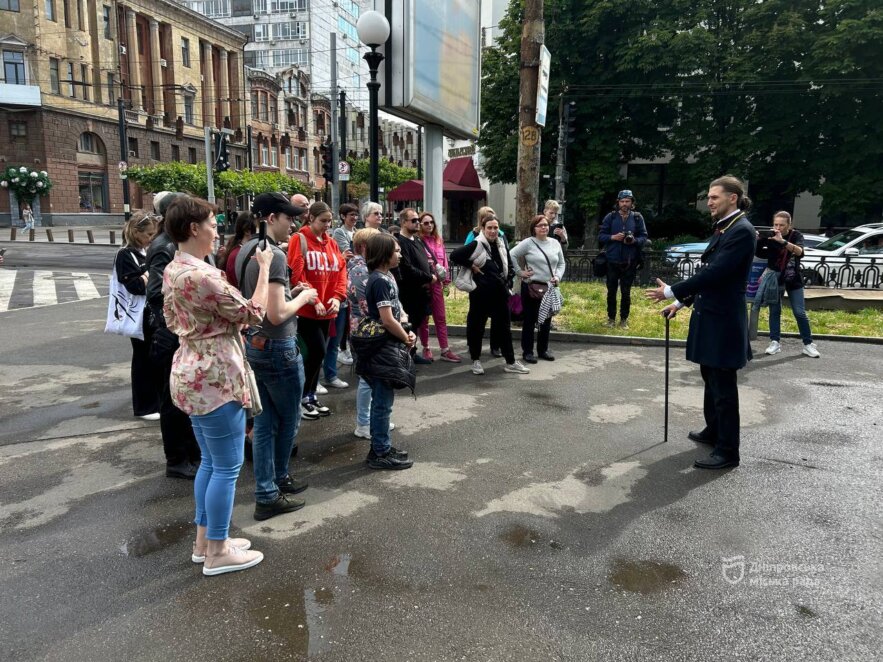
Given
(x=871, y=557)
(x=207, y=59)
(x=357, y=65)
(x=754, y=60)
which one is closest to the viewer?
(x=871, y=557)

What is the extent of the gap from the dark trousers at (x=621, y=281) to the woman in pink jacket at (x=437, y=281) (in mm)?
3050

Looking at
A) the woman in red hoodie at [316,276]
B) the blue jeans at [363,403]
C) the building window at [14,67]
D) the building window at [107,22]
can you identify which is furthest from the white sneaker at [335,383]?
the building window at [107,22]

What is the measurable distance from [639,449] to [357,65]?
96.2 m

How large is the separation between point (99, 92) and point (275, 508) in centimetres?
5293

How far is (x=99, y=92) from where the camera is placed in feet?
155

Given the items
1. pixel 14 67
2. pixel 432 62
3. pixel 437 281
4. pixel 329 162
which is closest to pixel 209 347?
pixel 437 281

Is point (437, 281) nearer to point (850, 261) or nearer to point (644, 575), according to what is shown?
point (644, 575)

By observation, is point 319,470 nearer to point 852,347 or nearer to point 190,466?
point 190,466

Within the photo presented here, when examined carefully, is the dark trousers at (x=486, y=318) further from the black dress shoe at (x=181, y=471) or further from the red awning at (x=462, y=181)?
the red awning at (x=462, y=181)

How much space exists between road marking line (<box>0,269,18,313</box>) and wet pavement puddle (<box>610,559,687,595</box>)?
12.9 metres

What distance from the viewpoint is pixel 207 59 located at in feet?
196

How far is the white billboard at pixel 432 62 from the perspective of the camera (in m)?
9.03

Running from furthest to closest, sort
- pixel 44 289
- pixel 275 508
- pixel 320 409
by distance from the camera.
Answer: pixel 44 289, pixel 320 409, pixel 275 508

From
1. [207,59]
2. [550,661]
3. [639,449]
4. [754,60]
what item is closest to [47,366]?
[639,449]
